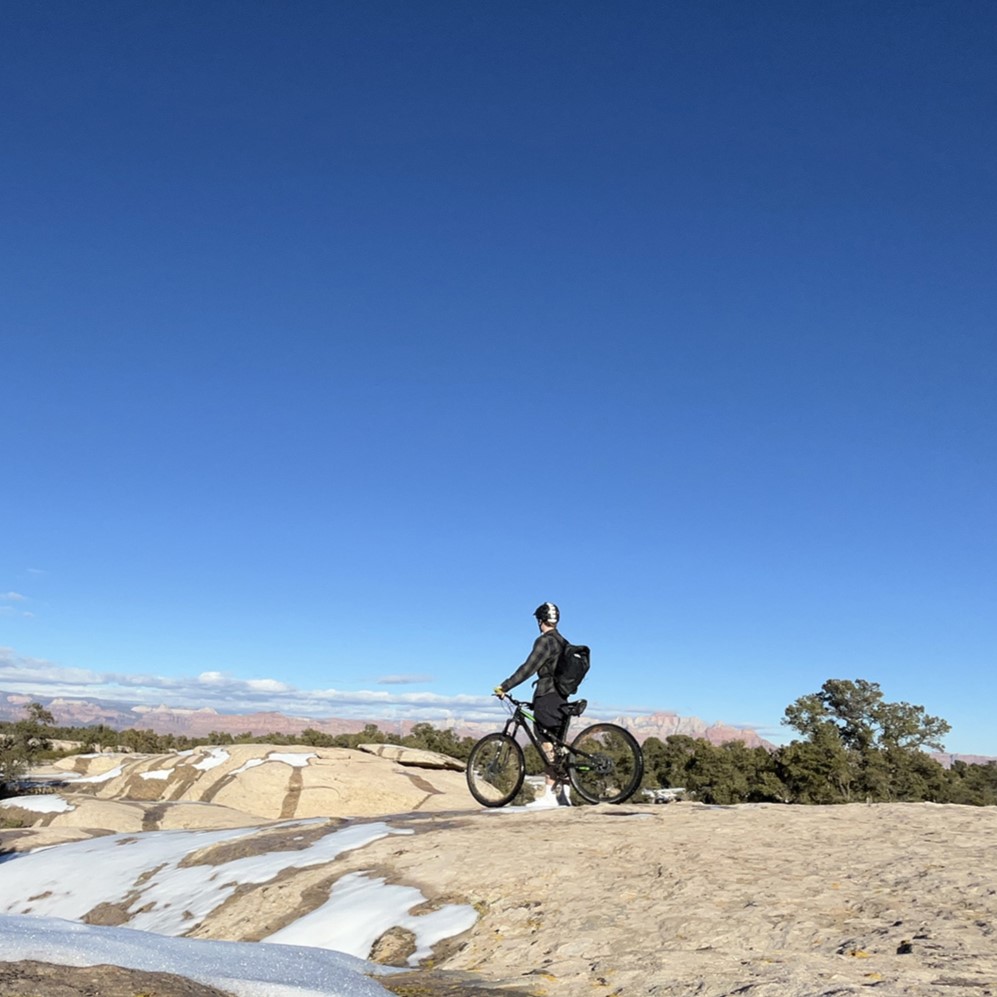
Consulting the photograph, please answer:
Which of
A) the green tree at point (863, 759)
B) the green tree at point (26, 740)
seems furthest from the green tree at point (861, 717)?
the green tree at point (26, 740)

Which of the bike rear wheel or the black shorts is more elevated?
the black shorts

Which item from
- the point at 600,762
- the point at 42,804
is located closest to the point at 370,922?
the point at 600,762

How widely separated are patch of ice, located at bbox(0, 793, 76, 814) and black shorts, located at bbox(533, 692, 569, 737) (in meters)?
14.9

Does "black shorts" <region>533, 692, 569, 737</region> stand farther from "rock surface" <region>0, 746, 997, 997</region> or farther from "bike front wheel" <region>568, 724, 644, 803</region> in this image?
"rock surface" <region>0, 746, 997, 997</region>

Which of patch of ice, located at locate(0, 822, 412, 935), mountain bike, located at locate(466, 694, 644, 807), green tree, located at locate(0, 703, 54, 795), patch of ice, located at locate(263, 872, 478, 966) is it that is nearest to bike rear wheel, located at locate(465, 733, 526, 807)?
mountain bike, located at locate(466, 694, 644, 807)

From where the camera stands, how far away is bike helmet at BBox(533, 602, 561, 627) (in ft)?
44.3

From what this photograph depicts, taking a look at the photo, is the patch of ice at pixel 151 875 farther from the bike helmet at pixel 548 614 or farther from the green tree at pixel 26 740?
the green tree at pixel 26 740

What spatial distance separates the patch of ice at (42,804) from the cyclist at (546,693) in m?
14.8

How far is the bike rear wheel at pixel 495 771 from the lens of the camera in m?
13.8

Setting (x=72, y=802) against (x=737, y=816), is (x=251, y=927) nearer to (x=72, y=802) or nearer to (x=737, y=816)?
(x=737, y=816)

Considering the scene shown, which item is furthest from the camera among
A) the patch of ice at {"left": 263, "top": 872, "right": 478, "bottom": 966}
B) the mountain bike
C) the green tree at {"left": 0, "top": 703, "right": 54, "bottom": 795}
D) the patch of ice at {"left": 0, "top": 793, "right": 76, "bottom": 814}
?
the green tree at {"left": 0, "top": 703, "right": 54, "bottom": 795}

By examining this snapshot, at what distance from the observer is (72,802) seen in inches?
886

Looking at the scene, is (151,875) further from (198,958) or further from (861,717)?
(861,717)

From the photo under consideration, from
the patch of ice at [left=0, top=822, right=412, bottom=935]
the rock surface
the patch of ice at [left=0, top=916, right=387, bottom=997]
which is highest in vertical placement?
the rock surface
